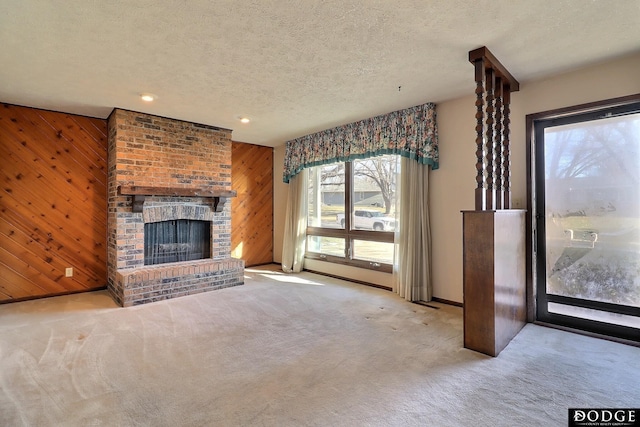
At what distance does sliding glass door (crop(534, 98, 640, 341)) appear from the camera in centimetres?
271

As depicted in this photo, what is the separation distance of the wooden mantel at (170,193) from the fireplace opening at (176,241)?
0.35 meters

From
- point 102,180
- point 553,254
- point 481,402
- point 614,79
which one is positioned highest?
point 614,79

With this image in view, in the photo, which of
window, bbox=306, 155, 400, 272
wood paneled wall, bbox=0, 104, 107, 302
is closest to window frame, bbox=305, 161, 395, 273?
window, bbox=306, 155, 400, 272

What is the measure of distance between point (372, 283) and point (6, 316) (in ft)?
14.4

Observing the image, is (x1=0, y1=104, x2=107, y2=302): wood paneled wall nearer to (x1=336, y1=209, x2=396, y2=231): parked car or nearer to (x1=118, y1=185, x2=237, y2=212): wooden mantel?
(x1=118, y1=185, x2=237, y2=212): wooden mantel

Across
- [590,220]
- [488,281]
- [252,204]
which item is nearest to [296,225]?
[252,204]

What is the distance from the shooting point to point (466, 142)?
362 centimetres

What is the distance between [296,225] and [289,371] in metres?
3.56

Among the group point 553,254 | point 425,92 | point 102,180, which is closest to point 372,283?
point 553,254

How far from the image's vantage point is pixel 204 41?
7.75 feet

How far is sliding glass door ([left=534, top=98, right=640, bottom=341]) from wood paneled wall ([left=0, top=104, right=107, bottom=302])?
5514mm

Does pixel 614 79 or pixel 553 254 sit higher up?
pixel 614 79

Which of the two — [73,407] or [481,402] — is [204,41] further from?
[481,402]

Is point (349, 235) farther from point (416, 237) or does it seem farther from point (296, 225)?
point (416, 237)
